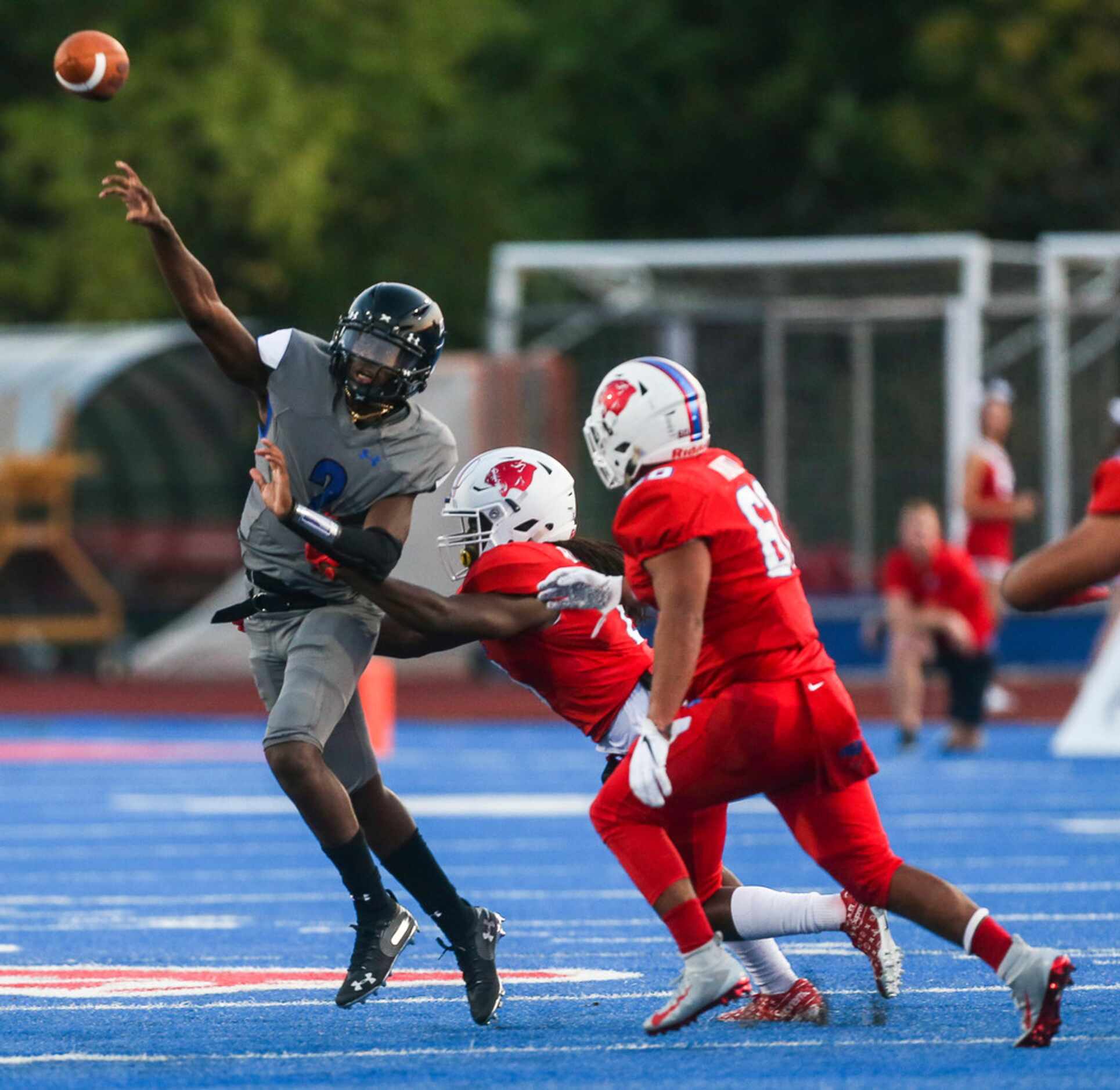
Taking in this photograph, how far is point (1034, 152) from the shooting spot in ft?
109

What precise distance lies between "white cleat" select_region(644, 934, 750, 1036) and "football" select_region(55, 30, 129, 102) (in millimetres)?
3109

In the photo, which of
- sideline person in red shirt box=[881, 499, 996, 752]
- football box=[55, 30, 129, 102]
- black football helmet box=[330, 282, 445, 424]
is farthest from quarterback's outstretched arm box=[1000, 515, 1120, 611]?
sideline person in red shirt box=[881, 499, 996, 752]

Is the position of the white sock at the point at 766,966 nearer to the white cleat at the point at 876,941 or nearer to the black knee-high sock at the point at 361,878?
the white cleat at the point at 876,941

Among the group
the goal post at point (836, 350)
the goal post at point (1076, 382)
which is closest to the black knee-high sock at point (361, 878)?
the goal post at point (1076, 382)

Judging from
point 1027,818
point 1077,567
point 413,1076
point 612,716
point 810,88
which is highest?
point 810,88

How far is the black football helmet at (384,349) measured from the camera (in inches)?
259

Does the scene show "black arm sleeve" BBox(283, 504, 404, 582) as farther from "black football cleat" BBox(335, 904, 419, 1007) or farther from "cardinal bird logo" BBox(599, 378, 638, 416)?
"black football cleat" BBox(335, 904, 419, 1007)

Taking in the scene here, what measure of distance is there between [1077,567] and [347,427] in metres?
2.12

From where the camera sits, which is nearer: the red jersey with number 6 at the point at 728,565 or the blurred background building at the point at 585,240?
the red jersey with number 6 at the point at 728,565

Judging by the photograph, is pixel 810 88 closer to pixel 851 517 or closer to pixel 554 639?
pixel 851 517

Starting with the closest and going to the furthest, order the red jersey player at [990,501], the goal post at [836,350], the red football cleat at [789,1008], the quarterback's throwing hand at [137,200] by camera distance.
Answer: the red football cleat at [789,1008]
the quarterback's throwing hand at [137,200]
the red jersey player at [990,501]
the goal post at [836,350]

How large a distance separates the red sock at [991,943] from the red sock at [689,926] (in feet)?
2.10

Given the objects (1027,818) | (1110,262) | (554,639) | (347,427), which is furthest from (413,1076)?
(1110,262)

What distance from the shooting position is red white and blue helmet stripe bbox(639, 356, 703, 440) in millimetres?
6121
